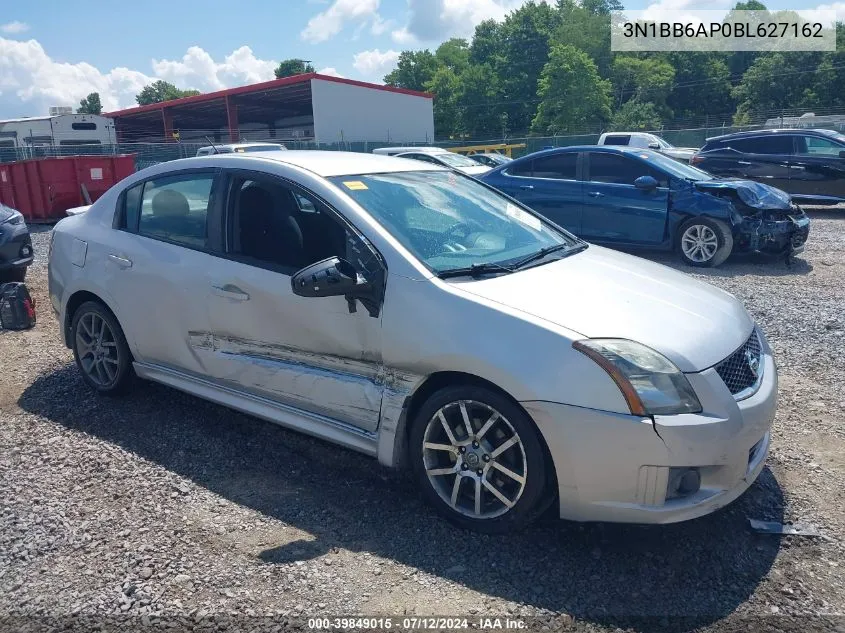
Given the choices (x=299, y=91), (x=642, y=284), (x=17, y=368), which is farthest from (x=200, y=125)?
(x=642, y=284)

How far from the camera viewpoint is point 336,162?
4070 millimetres

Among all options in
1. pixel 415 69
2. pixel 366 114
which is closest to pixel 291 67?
pixel 415 69

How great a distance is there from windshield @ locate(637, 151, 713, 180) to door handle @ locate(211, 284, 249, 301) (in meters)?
7.12

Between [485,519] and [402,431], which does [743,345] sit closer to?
[485,519]

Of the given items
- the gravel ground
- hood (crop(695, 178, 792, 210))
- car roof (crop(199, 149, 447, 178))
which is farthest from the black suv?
car roof (crop(199, 149, 447, 178))

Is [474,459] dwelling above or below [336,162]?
below

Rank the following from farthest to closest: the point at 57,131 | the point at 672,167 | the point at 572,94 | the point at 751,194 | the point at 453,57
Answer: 1. the point at 453,57
2. the point at 572,94
3. the point at 57,131
4. the point at 672,167
5. the point at 751,194

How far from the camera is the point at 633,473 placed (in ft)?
9.13

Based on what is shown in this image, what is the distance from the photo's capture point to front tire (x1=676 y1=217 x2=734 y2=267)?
8.97 m

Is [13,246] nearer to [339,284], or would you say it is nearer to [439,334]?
[339,284]

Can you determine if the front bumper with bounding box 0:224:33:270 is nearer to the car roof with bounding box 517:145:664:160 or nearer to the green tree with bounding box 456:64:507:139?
the car roof with bounding box 517:145:664:160

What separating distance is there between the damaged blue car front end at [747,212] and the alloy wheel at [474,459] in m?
7.03

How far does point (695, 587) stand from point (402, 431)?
1.40m

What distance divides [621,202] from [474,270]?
6.62 meters
